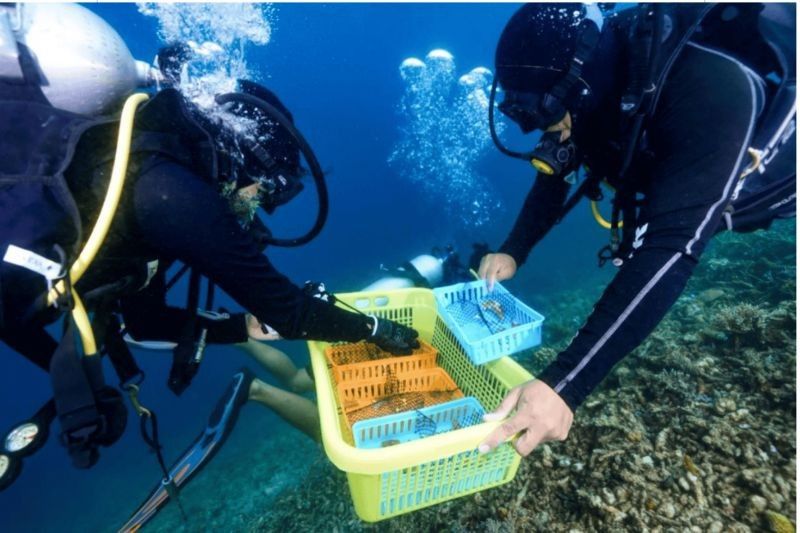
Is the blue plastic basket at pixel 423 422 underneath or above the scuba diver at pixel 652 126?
underneath

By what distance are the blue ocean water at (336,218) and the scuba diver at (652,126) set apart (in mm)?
6121

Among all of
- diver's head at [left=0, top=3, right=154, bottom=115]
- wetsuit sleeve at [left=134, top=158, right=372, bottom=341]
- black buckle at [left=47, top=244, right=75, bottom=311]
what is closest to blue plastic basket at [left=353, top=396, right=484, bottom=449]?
wetsuit sleeve at [left=134, top=158, right=372, bottom=341]

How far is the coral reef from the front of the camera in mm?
2273

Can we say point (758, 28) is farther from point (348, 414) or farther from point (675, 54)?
point (348, 414)

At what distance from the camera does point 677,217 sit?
173 cm

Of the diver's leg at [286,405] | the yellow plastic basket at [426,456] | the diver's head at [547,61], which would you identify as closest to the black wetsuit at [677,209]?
the diver's head at [547,61]

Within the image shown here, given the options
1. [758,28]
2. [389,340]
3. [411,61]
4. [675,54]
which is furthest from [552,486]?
[411,61]

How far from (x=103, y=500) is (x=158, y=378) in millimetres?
21528

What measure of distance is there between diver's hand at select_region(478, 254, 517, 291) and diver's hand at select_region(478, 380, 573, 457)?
1.71m

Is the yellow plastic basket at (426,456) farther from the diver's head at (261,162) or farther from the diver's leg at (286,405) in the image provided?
the diver's leg at (286,405)

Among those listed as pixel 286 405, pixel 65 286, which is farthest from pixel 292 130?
pixel 286 405

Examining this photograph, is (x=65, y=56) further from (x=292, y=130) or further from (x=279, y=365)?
(x=279, y=365)

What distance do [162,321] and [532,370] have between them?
14.5 ft

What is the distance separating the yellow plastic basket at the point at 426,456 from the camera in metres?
1.79
